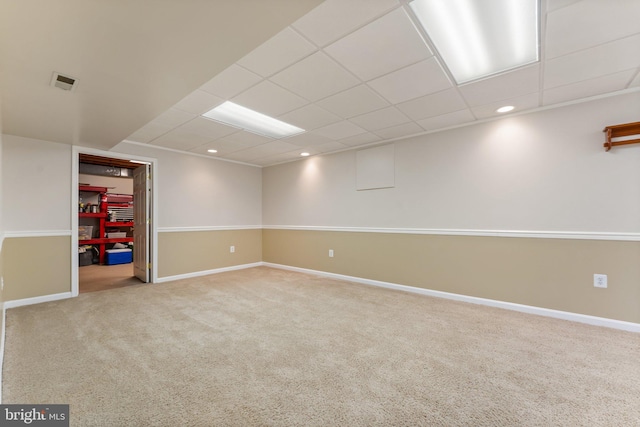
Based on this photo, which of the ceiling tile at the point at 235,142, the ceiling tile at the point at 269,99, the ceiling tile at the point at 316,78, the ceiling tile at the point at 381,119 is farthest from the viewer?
the ceiling tile at the point at 235,142

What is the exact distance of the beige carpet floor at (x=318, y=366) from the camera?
1.52 metres

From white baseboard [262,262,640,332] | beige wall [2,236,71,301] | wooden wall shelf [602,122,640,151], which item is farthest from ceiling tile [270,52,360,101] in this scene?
beige wall [2,236,71,301]

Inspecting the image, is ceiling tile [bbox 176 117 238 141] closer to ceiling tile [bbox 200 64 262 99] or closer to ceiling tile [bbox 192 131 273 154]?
ceiling tile [bbox 192 131 273 154]

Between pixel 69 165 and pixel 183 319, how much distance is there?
2974mm

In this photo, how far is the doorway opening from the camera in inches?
179

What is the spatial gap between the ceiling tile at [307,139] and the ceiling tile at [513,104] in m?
2.11

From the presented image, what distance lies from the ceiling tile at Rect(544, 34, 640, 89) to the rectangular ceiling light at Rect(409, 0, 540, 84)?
0.97 ft

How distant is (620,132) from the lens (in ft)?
8.73

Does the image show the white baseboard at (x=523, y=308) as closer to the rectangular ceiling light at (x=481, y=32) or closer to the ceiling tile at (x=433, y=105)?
the ceiling tile at (x=433, y=105)

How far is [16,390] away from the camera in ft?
5.52

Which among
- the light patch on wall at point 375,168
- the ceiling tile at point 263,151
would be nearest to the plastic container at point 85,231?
the ceiling tile at point 263,151

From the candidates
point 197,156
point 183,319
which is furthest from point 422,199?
point 197,156

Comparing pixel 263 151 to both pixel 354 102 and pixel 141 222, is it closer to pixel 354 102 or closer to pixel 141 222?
pixel 354 102

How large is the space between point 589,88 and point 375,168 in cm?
258
